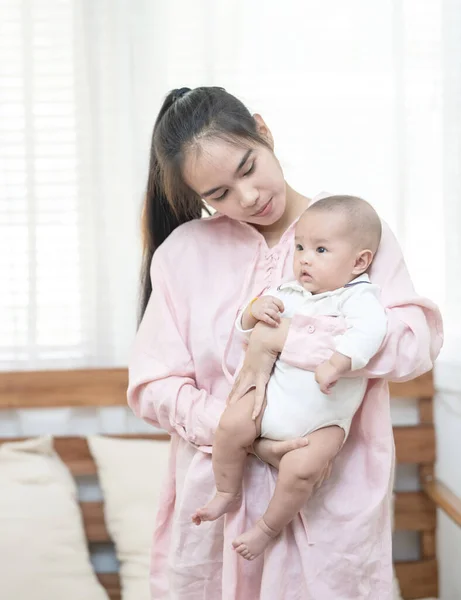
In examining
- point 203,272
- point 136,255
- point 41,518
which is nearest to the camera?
point 203,272

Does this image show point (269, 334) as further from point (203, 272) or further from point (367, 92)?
point (367, 92)

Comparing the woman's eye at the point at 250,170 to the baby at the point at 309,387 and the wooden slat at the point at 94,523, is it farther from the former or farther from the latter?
the wooden slat at the point at 94,523

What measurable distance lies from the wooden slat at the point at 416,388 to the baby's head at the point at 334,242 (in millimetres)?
1217

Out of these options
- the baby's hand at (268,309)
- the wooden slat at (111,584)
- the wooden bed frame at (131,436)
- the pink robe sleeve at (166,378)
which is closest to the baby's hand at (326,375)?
the baby's hand at (268,309)

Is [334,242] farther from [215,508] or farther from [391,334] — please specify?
[215,508]

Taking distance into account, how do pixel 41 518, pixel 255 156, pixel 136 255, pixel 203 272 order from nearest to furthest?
pixel 255 156 → pixel 203 272 → pixel 41 518 → pixel 136 255

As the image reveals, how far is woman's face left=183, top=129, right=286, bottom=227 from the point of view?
1246mm

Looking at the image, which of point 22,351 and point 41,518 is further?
point 22,351

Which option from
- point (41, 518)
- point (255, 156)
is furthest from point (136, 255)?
point (255, 156)

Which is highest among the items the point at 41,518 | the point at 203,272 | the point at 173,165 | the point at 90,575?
the point at 173,165

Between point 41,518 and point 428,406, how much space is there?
1.18 metres

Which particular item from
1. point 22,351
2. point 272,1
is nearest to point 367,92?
point 272,1

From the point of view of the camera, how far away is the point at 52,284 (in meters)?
2.34

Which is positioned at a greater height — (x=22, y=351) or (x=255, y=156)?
(x=255, y=156)
